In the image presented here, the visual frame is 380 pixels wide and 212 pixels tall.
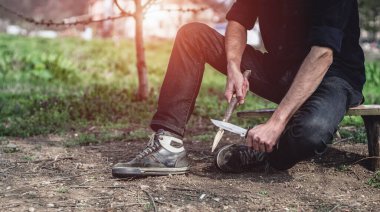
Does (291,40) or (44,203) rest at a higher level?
(291,40)

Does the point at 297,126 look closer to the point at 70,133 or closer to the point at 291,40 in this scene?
the point at 291,40

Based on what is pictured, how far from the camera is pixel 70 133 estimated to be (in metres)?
5.48

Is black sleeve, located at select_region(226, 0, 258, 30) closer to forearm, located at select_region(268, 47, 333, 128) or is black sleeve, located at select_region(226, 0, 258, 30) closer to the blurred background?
forearm, located at select_region(268, 47, 333, 128)

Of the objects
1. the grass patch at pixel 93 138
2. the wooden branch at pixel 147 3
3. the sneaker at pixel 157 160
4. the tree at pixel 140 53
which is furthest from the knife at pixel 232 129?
the tree at pixel 140 53

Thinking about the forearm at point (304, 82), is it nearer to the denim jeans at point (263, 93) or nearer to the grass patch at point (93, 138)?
the denim jeans at point (263, 93)

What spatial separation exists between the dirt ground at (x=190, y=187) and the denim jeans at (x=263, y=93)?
258 mm

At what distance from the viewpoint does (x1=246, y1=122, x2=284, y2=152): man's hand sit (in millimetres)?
2801

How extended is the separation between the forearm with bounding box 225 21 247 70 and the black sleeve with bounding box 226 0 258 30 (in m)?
0.03

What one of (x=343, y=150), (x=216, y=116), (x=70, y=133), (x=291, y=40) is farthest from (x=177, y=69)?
(x=216, y=116)

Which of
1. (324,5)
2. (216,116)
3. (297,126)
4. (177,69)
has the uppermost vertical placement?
(324,5)

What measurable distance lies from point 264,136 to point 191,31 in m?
1.05

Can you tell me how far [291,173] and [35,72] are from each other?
7164 mm

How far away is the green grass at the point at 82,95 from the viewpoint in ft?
18.8

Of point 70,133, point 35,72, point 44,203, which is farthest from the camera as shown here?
point 35,72
